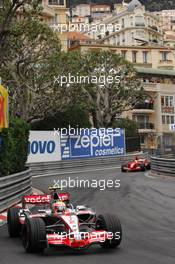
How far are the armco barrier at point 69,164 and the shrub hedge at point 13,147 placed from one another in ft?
36.3

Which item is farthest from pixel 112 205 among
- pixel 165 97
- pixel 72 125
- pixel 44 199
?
pixel 165 97

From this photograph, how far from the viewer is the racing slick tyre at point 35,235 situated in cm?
851

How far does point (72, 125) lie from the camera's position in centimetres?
4891

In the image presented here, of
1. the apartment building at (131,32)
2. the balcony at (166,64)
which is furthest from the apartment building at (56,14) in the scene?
the apartment building at (131,32)

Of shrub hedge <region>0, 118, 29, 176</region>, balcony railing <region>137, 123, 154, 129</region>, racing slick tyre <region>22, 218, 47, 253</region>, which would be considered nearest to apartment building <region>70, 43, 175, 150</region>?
balcony railing <region>137, 123, 154, 129</region>

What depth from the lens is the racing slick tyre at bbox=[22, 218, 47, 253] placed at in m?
8.51

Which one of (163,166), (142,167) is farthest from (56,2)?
(163,166)

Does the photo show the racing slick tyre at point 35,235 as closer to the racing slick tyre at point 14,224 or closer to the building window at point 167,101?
the racing slick tyre at point 14,224

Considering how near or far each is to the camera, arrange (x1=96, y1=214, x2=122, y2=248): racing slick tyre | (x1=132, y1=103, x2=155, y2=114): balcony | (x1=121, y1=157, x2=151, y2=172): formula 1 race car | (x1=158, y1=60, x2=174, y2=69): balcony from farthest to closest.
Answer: (x1=158, y1=60, x2=174, y2=69): balcony → (x1=132, y1=103, x2=155, y2=114): balcony → (x1=121, y1=157, x2=151, y2=172): formula 1 race car → (x1=96, y1=214, x2=122, y2=248): racing slick tyre

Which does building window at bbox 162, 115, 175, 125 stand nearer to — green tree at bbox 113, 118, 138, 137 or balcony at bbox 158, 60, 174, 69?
balcony at bbox 158, 60, 174, 69

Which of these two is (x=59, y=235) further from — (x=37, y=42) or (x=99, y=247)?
(x=37, y=42)

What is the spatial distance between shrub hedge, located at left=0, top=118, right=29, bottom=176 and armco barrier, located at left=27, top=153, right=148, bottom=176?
1105 centimetres

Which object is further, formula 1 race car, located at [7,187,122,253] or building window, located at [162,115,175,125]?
building window, located at [162,115,175,125]

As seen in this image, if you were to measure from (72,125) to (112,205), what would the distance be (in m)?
33.3
